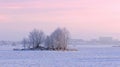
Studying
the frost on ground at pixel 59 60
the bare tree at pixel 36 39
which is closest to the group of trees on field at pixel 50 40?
the bare tree at pixel 36 39

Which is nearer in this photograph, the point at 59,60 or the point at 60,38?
the point at 59,60

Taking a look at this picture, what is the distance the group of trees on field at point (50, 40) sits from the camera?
339ft

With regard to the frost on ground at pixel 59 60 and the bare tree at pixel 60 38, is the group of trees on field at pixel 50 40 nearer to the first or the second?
the bare tree at pixel 60 38

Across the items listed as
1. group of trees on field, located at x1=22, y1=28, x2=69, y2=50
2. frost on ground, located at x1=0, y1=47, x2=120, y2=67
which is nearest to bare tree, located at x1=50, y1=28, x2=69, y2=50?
group of trees on field, located at x1=22, y1=28, x2=69, y2=50

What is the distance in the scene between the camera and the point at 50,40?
110688 millimetres

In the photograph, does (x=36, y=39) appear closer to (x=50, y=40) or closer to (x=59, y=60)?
(x=50, y=40)

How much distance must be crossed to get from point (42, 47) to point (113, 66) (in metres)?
78.8

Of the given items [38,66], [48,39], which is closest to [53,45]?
[48,39]

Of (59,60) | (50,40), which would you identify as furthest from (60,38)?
(59,60)

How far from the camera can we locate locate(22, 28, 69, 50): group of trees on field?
103250 millimetres

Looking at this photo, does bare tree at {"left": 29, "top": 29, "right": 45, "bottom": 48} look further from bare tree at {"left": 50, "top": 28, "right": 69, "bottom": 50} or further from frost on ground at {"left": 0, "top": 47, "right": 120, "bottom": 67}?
frost on ground at {"left": 0, "top": 47, "right": 120, "bottom": 67}

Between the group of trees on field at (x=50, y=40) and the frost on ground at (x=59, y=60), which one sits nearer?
the frost on ground at (x=59, y=60)

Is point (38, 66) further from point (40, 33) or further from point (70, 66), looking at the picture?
point (40, 33)

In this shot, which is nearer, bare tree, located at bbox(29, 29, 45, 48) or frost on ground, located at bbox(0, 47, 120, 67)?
frost on ground, located at bbox(0, 47, 120, 67)
